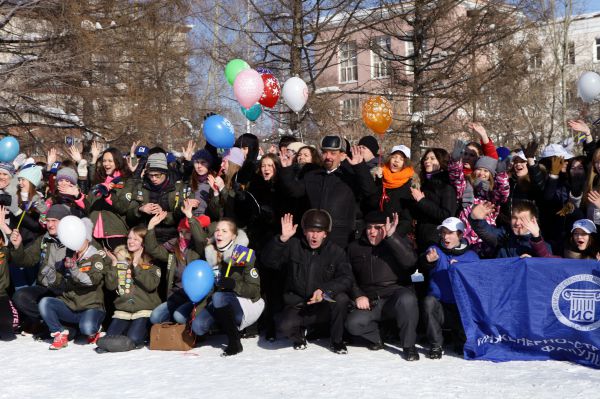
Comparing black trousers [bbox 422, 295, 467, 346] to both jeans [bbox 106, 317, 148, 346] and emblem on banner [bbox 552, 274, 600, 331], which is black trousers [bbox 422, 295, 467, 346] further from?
jeans [bbox 106, 317, 148, 346]

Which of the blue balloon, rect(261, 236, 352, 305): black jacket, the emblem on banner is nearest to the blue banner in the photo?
the emblem on banner

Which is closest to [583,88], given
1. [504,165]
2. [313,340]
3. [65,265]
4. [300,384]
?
[504,165]

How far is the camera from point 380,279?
7.44 m

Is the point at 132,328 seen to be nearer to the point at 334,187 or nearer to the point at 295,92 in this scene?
the point at 334,187

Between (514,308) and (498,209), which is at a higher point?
(498,209)

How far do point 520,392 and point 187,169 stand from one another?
15.5ft

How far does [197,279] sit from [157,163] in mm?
1727

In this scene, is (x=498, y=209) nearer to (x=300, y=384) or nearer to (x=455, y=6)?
(x=300, y=384)

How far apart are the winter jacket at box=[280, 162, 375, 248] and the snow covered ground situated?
1.24 m

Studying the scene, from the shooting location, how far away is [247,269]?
297 inches

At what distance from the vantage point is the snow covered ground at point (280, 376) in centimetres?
590

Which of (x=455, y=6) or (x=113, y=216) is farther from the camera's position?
(x=455, y=6)

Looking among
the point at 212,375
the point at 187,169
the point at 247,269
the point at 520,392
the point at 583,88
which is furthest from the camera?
the point at 583,88

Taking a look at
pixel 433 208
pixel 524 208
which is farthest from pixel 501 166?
pixel 524 208
